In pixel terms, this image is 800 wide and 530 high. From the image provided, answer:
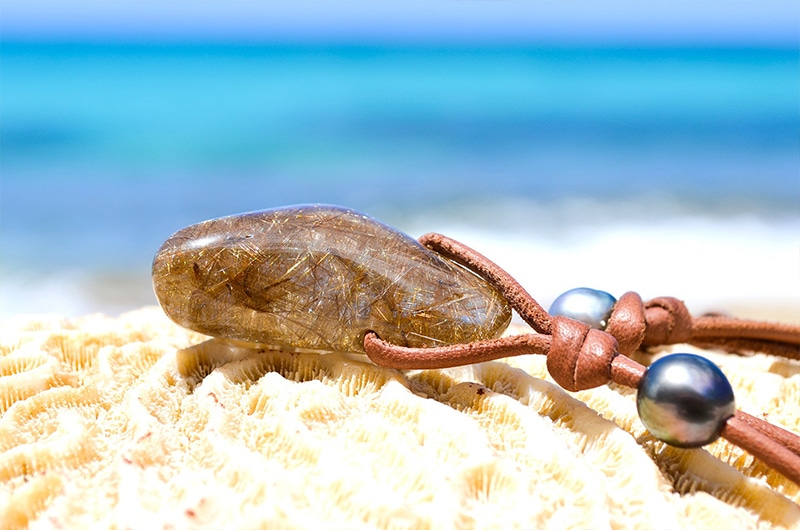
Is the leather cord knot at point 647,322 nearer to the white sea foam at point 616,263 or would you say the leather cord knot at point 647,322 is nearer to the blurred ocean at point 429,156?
the white sea foam at point 616,263

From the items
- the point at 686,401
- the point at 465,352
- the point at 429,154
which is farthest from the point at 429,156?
the point at 686,401

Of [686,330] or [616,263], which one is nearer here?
[686,330]

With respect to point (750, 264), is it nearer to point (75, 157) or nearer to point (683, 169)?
point (683, 169)

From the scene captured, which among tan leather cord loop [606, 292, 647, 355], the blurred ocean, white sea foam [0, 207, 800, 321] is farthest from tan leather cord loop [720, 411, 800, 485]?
the blurred ocean

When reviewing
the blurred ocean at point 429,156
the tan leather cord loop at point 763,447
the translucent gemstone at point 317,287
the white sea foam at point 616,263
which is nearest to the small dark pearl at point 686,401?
the tan leather cord loop at point 763,447

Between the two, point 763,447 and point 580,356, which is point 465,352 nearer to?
point 580,356

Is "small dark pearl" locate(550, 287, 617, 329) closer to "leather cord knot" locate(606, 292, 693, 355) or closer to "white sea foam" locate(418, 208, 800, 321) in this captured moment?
"leather cord knot" locate(606, 292, 693, 355)
